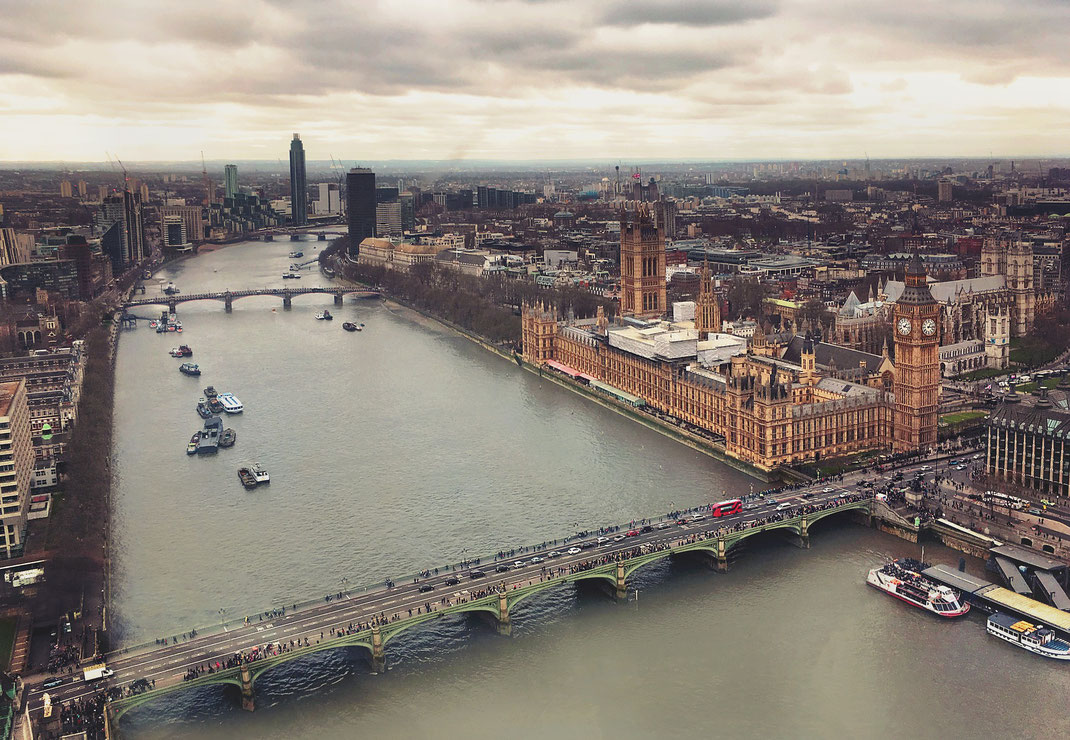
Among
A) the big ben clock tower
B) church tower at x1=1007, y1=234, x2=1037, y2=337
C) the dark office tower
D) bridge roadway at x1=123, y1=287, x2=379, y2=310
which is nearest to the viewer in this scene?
the big ben clock tower

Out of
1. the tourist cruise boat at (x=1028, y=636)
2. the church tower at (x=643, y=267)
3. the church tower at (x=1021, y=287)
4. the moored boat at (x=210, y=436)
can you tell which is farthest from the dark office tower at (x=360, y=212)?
the tourist cruise boat at (x=1028, y=636)

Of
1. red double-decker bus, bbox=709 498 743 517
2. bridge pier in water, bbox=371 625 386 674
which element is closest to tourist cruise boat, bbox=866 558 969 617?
red double-decker bus, bbox=709 498 743 517

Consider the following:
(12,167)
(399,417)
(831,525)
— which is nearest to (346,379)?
(399,417)

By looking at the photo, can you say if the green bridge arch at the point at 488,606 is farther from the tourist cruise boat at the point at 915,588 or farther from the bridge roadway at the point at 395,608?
the tourist cruise boat at the point at 915,588

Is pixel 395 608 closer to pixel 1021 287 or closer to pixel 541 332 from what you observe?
pixel 541 332

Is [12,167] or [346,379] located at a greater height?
[12,167]

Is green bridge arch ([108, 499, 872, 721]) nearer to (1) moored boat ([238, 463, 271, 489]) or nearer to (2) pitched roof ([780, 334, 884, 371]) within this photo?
(2) pitched roof ([780, 334, 884, 371])

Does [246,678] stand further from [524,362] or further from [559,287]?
[559,287]

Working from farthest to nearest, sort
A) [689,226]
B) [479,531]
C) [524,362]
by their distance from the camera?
[689,226] < [524,362] < [479,531]
